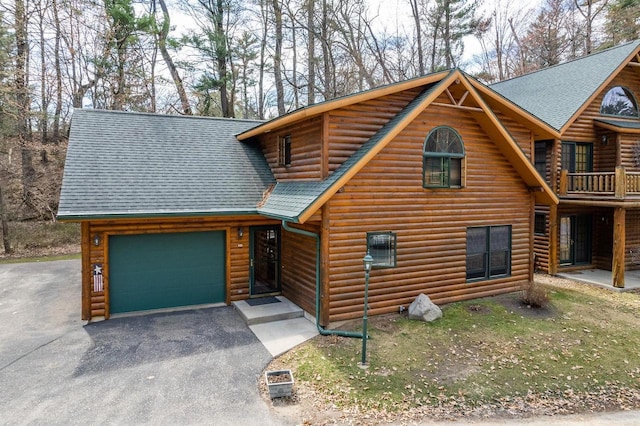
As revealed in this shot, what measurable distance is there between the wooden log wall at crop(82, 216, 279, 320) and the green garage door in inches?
6.5

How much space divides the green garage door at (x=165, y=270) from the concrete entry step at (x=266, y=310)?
3.06ft

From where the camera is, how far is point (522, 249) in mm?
11000

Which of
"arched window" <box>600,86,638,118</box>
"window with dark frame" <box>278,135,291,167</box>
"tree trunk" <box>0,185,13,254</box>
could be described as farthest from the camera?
"tree trunk" <box>0,185,13,254</box>

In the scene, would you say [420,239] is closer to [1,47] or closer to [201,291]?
[201,291]

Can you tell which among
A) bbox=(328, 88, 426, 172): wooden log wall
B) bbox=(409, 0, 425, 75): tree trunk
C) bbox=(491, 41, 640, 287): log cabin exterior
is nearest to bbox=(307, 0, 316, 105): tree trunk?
bbox=(409, 0, 425, 75): tree trunk

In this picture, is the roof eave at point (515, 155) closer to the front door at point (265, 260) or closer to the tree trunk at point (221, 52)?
the front door at point (265, 260)

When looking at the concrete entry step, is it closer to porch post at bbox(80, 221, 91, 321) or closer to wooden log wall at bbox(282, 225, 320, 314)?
wooden log wall at bbox(282, 225, 320, 314)

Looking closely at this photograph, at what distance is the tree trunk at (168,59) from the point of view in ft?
73.8

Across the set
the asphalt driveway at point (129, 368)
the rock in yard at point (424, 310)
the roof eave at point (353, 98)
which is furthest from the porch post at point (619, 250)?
the asphalt driveway at point (129, 368)

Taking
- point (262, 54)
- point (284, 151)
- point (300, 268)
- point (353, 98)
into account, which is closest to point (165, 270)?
point (300, 268)

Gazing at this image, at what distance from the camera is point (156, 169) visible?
10.1m

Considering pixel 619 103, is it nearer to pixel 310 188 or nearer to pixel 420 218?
pixel 420 218

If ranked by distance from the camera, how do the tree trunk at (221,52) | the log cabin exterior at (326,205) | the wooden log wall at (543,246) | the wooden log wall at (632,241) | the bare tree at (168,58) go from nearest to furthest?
the log cabin exterior at (326,205)
the wooden log wall at (543,246)
the wooden log wall at (632,241)
the bare tree at (168,58)
the tree trunk at (221,52)

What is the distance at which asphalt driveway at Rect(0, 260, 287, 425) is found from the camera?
5.37 meters
